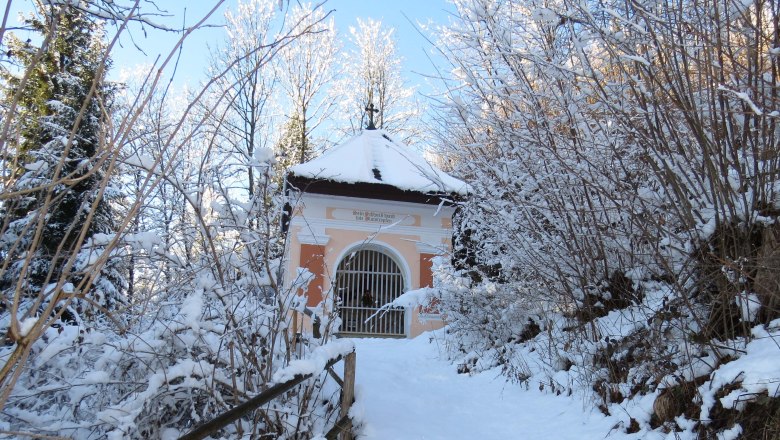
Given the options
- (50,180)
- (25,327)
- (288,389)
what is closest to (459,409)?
(288,389)

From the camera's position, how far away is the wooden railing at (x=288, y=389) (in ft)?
7.20

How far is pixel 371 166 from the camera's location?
13.8 m

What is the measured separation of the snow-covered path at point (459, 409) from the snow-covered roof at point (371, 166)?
244 inches

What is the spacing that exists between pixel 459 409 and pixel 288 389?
9.24 ft

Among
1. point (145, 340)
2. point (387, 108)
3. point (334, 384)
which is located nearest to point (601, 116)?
point (334, 384)

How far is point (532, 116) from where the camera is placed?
4.70 meters

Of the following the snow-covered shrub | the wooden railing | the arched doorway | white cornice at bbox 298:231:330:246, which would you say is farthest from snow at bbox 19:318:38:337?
the arched doorway

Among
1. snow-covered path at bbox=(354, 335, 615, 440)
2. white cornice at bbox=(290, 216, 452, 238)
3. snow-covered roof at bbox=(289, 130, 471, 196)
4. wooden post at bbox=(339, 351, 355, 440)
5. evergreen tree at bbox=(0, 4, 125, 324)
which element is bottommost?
snow-covered path at bbox=(354, 335, 615, 440)

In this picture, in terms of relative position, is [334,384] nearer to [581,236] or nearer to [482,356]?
[581,236]

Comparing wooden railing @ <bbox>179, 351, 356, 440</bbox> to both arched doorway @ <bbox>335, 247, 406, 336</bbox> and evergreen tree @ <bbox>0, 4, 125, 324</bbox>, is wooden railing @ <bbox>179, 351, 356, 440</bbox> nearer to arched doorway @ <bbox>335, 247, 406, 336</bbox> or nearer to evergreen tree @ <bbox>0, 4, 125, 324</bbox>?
evergreen tree @ <bbox>0, 4, 125, 324</bbox>

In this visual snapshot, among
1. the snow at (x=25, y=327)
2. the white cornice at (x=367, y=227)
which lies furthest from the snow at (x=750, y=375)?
the white cornice at (x=367, y=227)

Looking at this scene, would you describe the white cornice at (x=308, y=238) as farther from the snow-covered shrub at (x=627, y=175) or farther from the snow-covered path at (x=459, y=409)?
the snow-covered shrub at (x=627, y=175)

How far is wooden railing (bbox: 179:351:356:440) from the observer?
2.20 meters

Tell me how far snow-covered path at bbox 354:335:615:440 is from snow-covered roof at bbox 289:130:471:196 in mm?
6195
